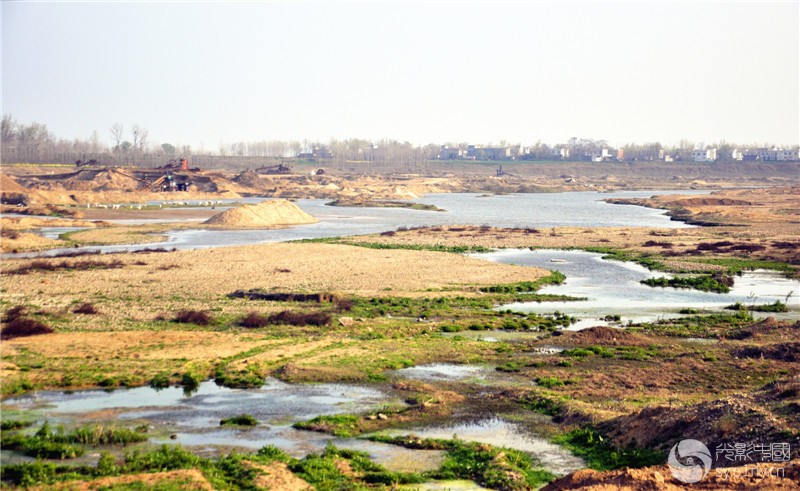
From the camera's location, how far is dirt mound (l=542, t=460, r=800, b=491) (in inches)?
555

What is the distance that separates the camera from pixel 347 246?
5956cm

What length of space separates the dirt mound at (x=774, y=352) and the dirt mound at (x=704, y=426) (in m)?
8.30

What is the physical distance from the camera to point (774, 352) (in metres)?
26.9

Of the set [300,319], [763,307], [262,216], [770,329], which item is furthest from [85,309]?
[262,216]

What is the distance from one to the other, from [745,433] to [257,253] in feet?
132

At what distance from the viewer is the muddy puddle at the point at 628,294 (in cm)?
3616

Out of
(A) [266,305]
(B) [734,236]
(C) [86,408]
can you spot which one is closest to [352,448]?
(C) [86,408]

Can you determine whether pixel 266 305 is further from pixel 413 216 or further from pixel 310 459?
pixel 413 216

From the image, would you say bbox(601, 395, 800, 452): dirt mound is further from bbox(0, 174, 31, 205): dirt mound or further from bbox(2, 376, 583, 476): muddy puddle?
bbox(0, 174, 31, 205): dirt mound

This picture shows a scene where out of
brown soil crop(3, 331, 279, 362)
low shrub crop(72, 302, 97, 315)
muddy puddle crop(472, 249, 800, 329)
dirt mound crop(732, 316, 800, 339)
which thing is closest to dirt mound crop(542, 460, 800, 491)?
brown soil crop(3, 331, 279, 362)

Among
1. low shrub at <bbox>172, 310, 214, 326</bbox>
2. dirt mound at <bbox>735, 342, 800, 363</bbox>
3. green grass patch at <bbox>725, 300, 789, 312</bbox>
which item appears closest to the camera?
dirt mound at <bbox>735, 342, 800, 363</bbox>

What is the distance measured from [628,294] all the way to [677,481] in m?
27.6

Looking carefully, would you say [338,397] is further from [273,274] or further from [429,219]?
[429,219]

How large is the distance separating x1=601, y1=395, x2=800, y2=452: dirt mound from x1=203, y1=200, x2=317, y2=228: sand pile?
61466mm
